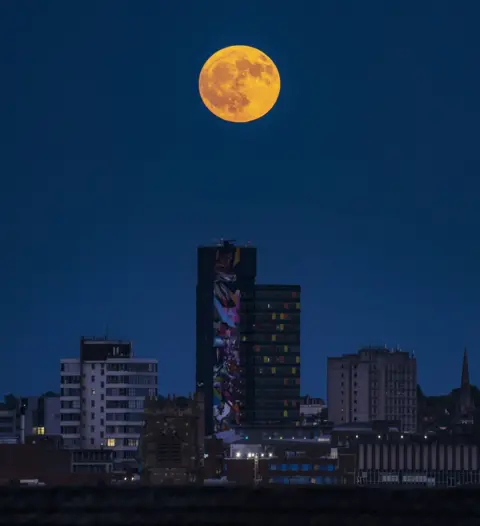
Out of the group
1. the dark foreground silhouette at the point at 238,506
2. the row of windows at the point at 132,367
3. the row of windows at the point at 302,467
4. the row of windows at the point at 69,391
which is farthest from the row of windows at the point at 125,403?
the dark foreground silhouette at the point at 238,506

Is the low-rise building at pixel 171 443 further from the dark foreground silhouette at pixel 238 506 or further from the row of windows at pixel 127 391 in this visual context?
the dark foreground silhouette at pixel 238 506

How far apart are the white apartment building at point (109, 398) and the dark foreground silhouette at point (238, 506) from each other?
15481 cm

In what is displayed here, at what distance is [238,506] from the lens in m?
23.5

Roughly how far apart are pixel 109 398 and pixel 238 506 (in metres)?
158

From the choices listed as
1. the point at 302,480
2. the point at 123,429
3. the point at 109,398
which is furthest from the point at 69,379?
the point at 302,480

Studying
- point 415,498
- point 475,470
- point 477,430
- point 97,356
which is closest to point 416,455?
point 475,470

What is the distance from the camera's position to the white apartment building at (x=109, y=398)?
7077 inches

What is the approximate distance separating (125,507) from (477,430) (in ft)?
564

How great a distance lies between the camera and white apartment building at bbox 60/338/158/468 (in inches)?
7077

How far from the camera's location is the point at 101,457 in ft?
463

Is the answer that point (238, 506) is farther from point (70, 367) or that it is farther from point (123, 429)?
point (70, 367)

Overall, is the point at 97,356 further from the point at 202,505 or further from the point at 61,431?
the point at 202,505

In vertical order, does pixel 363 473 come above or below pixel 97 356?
below

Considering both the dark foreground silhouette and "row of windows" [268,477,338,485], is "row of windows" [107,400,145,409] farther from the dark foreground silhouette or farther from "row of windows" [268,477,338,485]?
the dark foreground silhouette
